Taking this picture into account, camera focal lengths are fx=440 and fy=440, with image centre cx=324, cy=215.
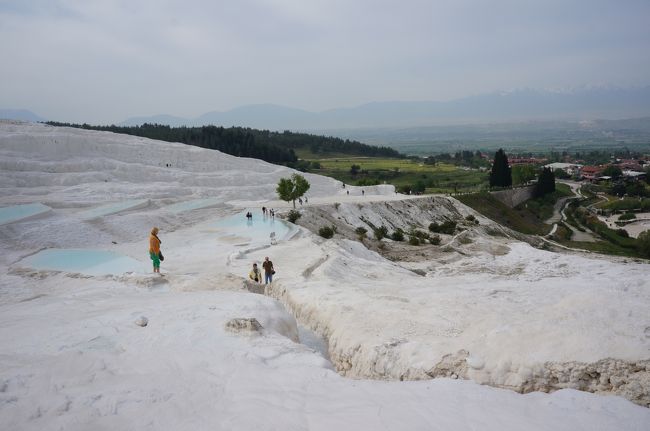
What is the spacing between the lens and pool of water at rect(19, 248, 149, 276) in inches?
704

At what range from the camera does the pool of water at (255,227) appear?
2559 cm

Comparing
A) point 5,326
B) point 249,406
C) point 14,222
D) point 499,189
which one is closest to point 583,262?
point 249,406

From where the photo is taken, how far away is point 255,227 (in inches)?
1120

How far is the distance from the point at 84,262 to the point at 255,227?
425 inches

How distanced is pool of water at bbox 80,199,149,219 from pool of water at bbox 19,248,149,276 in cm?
688

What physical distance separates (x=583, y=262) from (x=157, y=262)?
73.2ft

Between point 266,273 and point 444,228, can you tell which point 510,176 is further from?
point 266,273

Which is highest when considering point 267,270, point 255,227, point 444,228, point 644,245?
point 267,270

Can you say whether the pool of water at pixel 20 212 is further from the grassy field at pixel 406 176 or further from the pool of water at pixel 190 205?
the grassy field at pixel 406 176

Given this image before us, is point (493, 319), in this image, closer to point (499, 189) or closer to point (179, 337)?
point (179, 337)

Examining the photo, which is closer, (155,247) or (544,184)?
(155,247)

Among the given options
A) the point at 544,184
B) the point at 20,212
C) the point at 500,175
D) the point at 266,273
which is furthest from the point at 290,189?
the point at 544,184

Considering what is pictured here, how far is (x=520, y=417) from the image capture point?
535 centimetres

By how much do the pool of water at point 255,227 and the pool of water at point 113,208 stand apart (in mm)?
7170
